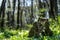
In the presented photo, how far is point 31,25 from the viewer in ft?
18.1

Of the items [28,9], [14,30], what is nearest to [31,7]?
[28,9]

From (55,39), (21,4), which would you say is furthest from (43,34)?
(21,4)

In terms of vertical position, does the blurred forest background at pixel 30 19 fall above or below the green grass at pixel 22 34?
above

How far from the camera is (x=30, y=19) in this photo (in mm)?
5547

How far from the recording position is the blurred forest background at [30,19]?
18.0 feet

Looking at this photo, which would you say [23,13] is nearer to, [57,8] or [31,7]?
[31,7]

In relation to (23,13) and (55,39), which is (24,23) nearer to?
(23,13)

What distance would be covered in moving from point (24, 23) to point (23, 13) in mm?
141

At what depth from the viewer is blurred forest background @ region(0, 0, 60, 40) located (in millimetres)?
5488

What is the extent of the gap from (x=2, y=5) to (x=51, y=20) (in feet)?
2.36

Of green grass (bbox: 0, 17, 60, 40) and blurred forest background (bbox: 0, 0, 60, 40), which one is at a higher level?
blurred forest background (bbox: 0, 0, 60, 40)

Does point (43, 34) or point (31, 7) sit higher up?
point (31, 7)

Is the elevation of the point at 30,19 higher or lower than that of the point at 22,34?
higher

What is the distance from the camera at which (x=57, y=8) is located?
558cm
